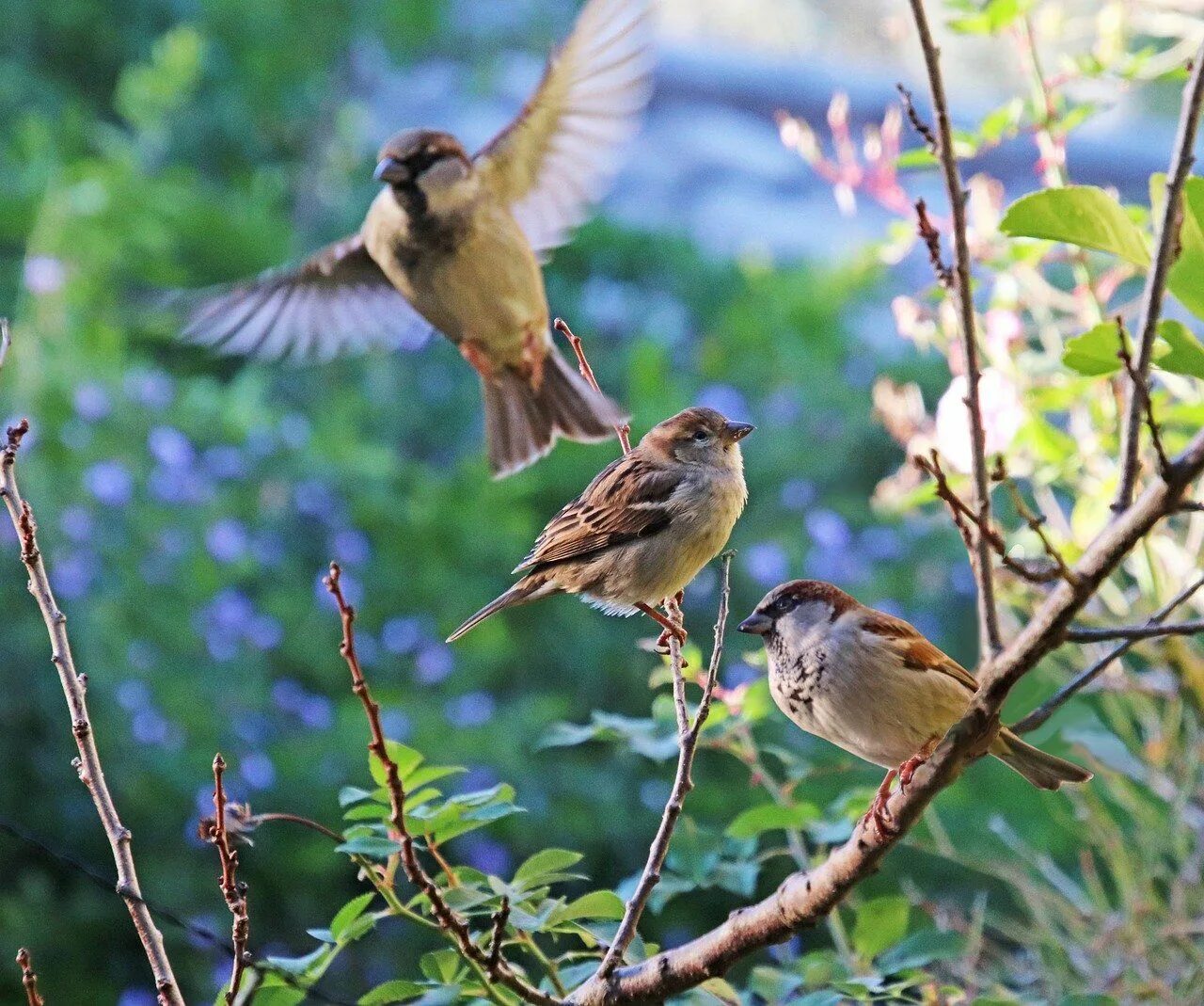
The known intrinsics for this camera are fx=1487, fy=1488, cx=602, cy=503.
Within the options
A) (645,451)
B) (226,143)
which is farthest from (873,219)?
(645,451)

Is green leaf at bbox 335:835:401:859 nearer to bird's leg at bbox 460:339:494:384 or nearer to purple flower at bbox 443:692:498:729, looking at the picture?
bird's leg at bbox 460:339:494:384

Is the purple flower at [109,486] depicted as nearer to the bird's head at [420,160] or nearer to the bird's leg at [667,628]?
the bird's head at [420,160]

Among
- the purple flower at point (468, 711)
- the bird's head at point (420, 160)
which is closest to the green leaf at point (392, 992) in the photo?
the bird's head at point (420, 160)

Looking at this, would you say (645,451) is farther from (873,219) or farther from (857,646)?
(873,219)

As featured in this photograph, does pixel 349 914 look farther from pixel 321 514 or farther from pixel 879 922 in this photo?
pixel 321 514

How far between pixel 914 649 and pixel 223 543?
186 cm

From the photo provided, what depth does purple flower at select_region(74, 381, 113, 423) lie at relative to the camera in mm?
2742

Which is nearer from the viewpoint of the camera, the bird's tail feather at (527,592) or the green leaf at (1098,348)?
the green leaf at (1098,348)

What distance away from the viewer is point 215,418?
2.84 meters

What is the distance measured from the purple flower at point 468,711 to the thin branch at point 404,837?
1884mm

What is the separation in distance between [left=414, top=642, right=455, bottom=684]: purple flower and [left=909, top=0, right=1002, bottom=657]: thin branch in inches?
84.5

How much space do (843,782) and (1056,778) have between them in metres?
1.48

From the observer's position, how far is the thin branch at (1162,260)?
0.59m

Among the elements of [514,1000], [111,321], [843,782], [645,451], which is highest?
[111,321]
